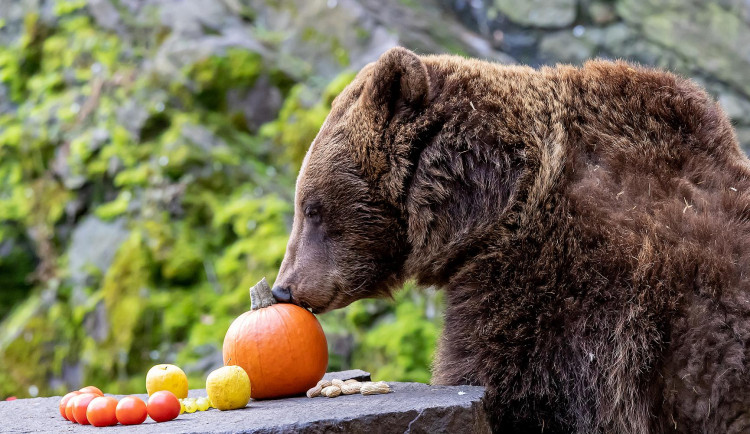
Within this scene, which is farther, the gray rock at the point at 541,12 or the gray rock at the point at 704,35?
the gray rock at the point at 541,12

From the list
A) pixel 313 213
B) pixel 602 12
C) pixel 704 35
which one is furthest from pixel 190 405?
pixel 602 12

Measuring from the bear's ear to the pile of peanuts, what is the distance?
118 cm

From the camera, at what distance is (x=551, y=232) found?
3.30 m

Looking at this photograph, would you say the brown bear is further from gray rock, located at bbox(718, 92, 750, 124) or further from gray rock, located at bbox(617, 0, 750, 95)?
gray rock, located at bbox(617, 0, 750, 95)

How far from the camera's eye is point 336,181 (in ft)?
12.3

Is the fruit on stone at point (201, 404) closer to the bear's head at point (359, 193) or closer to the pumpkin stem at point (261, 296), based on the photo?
the pumpkin stem at point (261, 296)

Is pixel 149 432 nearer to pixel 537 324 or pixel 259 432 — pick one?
pixel 259 432

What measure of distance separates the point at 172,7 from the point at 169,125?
2127mm

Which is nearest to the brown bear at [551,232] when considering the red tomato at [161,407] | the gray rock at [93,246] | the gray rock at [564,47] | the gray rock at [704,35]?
the red tomato at [161,407]

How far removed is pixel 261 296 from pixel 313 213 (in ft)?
1.52

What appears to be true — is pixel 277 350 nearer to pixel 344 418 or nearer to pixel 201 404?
pixel 201 404

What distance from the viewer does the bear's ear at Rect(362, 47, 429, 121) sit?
3.58 m

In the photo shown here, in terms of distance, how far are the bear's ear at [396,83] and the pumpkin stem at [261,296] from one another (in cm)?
98

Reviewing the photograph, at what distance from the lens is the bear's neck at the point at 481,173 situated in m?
3.40
